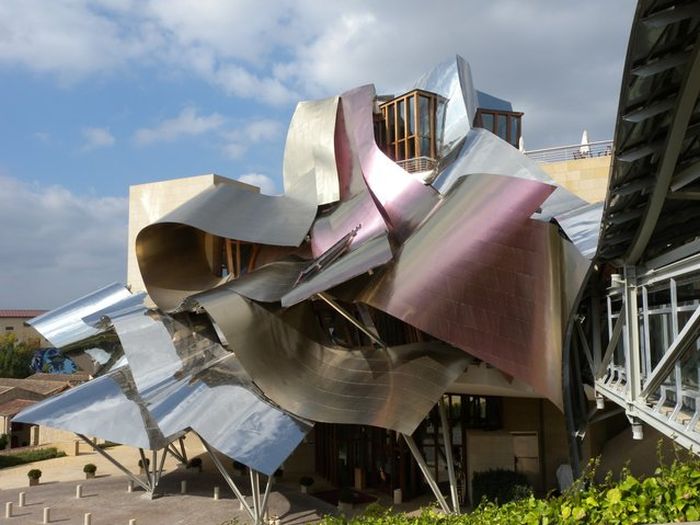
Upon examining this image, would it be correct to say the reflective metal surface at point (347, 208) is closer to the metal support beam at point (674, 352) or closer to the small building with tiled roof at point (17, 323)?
the metal support beam at point (674, 352)

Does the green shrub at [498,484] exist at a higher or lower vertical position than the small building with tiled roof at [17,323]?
lower

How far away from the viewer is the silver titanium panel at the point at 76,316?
2424cm

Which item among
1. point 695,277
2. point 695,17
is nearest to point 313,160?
point 695,277

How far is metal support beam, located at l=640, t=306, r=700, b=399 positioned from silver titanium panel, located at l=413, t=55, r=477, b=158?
16.9 meters

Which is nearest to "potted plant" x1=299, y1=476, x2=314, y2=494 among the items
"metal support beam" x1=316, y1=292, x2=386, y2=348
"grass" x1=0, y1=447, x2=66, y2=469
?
"metal support beam" x1=316, y1=292, x2=386, y2=348

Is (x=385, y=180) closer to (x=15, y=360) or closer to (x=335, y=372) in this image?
(x=335, y=372)

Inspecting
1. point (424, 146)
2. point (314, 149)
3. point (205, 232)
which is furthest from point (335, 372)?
point (424, 146)

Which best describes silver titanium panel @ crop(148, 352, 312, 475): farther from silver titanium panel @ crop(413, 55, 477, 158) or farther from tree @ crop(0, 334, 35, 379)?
tree @ crop(0, 334, 35, 379)

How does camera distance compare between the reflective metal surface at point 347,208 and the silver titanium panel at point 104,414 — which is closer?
the silver titanium panel at point 104,414

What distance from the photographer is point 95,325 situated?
79.9 ft

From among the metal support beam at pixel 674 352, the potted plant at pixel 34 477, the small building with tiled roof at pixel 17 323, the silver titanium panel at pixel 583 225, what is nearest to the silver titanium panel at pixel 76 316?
the potted plant at pixel 34 477

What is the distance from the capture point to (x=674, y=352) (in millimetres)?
7520

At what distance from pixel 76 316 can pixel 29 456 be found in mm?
11050

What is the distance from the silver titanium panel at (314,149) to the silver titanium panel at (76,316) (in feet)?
27.7
